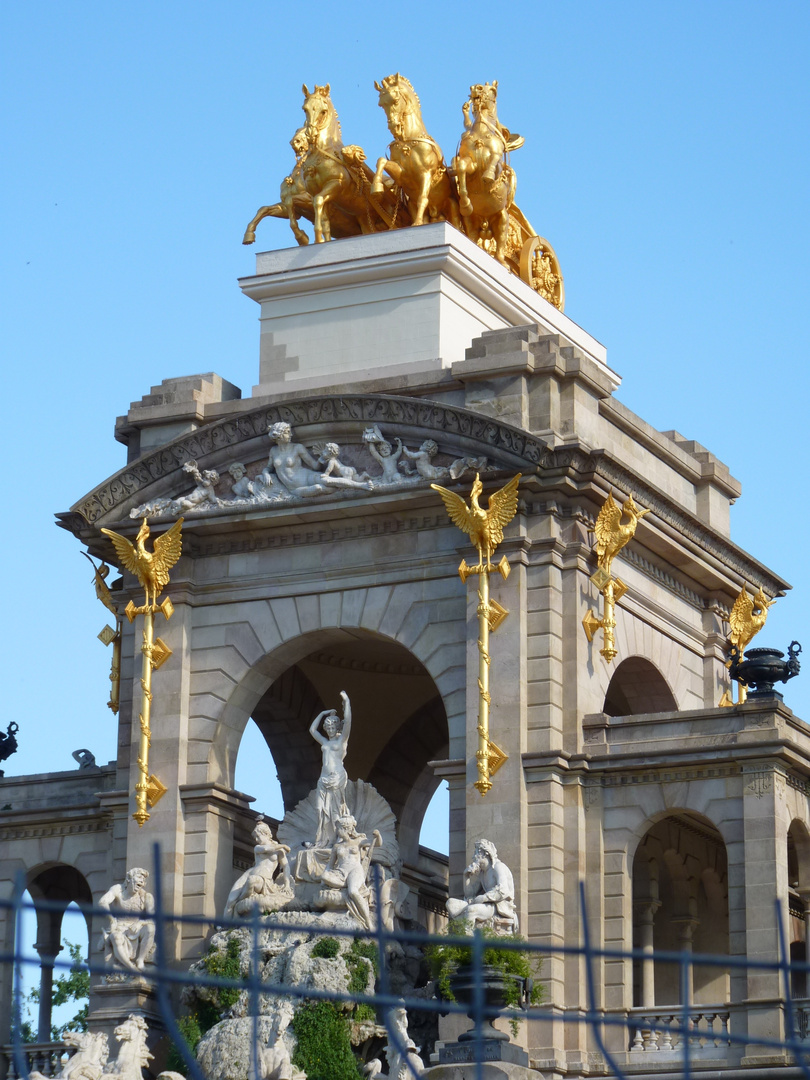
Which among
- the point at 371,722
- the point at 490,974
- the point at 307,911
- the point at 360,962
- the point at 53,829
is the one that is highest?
the point at 371,722

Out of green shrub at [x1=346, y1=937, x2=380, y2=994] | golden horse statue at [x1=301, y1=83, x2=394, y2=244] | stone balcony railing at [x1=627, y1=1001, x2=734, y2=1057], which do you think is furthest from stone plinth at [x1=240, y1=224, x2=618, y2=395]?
stone balcony railing at [x1=627, y1=1001, x2=734, y2=1057]

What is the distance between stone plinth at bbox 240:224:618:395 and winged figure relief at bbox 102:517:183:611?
356 cm

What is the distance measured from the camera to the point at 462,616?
36.4 meters

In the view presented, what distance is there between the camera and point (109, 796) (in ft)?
127

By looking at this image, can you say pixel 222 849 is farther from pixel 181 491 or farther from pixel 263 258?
pixel 263 258

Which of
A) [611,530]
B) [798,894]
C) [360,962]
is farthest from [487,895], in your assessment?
[611,530]

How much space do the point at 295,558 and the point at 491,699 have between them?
15.8 ft

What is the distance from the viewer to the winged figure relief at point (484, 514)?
35.7 metres

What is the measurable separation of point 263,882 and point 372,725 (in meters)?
8.44

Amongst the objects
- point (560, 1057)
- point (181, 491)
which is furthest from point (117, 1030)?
point (181, 491)

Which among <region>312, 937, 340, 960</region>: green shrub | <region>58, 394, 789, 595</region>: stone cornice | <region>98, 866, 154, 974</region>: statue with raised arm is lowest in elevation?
<region>312, 937, 340, 960</region>: green shrub

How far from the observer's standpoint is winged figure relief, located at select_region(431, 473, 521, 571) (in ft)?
117

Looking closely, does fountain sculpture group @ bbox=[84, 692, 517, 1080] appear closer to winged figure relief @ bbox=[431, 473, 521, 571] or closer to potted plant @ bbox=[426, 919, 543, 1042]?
potted plant @ bbox=[426, 919, 543, 1042]

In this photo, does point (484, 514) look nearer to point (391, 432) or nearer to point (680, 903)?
point (391, 432)
